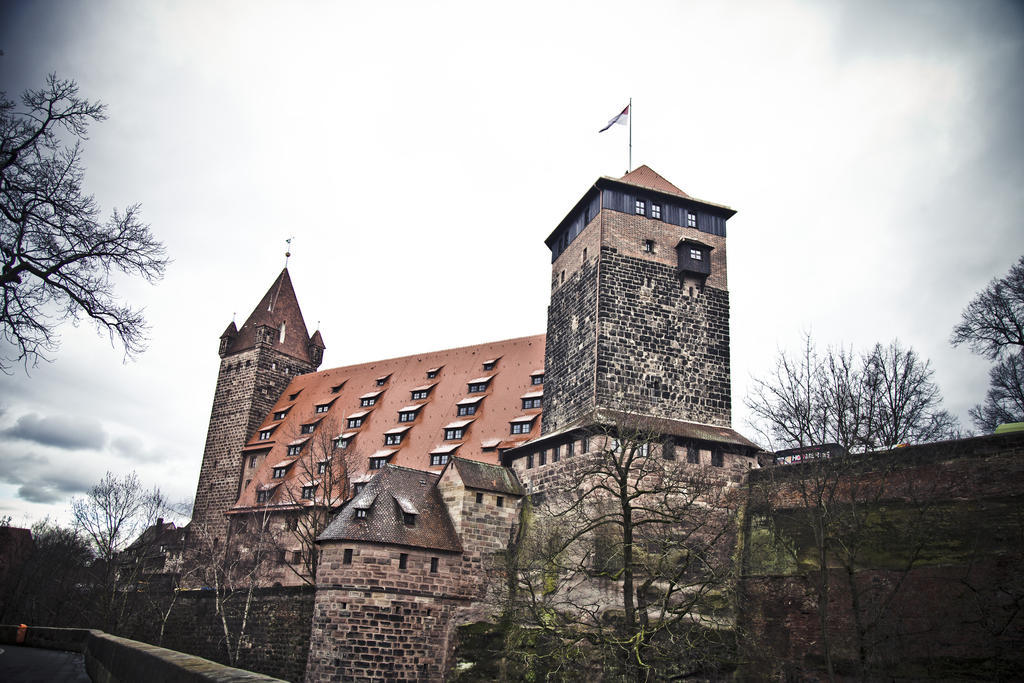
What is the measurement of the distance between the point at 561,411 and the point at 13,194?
72.1 feet

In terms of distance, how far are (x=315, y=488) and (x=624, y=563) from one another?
16.3m

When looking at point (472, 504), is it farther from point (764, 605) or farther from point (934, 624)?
point (934, 624)

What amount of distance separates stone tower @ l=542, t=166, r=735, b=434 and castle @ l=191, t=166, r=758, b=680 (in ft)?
0.18

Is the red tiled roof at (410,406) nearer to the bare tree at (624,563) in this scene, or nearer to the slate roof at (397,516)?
the slate roof at (397,516)

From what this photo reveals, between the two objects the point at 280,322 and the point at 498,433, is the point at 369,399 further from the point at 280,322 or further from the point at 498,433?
the point at 280,322

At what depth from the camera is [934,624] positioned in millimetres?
18609

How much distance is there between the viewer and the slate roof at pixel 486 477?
27984mm

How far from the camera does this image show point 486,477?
28562 millimetres

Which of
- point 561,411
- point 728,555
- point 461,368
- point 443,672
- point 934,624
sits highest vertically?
point 461,368

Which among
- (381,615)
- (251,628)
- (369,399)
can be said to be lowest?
(251,628)

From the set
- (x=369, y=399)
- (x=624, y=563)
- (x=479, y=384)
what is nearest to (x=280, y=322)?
(x=369, y=399)

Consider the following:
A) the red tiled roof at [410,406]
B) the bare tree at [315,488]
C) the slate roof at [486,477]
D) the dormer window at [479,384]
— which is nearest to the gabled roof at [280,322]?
the red tiled roof at [410,406]

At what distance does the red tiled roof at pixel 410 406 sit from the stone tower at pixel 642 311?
4.97 meters

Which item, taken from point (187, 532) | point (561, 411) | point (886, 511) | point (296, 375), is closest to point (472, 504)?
point (561, 411)
